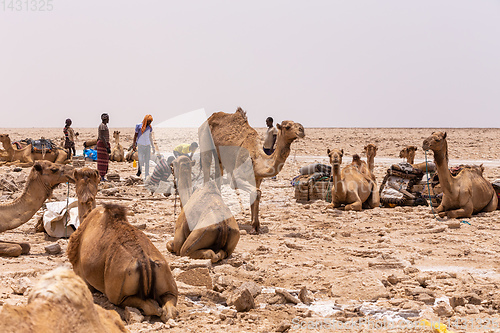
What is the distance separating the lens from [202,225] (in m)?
6.91

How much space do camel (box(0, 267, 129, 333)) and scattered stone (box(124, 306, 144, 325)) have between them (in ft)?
9.01

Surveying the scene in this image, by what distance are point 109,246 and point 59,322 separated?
325 cm

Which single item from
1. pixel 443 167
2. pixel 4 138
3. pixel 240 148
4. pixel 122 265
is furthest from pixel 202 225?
pixel 4 138

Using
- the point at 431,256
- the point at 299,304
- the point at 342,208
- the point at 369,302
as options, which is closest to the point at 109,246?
the point at 299,304

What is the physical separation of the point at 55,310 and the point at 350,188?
11.4 m

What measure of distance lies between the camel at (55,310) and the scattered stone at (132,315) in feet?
9.01

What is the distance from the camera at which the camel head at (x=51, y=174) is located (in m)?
7.48

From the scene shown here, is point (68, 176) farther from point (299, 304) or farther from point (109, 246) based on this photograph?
point (299, 304)

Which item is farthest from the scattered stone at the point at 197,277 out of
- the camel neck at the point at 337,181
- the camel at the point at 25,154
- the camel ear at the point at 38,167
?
the camel at the point at 25,154

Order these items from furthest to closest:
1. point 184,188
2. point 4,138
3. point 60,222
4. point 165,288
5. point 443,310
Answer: point 4,138 < point 60,222 < point 184,188 < point 443,310 < point 165,288

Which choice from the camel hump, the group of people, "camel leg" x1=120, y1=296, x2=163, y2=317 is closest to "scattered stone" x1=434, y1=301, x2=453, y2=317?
"camel leg" x1=120, y1=296, x2=163, y2=317

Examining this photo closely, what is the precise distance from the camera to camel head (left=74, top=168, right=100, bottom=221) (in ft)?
21.4

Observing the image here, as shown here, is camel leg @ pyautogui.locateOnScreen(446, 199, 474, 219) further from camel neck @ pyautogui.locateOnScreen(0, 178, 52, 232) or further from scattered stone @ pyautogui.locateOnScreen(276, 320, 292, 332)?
camel neck @ pyautogui.locateOnScreen(0, 178, 52, 232)

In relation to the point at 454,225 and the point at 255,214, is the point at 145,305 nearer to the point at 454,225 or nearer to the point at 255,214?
the point at 255,214
